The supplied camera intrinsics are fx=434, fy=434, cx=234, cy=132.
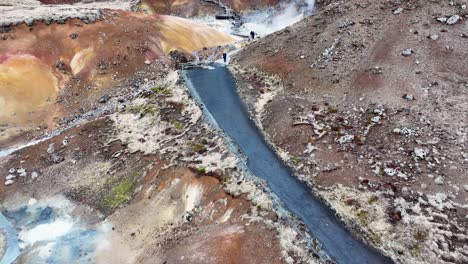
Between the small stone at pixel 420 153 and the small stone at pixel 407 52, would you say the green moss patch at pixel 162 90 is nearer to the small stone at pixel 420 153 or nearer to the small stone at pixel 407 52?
Result: the small stone at pixel 407 52

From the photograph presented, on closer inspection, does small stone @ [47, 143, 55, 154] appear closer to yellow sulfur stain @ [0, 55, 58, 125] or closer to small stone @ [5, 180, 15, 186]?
small stone @ [5, 180, 15, 186]

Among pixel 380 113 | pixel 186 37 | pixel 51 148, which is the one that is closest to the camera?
pixel 380 113

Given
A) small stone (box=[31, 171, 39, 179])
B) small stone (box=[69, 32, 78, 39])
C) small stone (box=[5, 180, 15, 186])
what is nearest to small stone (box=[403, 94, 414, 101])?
small stone (box=[31, 171, 39, 179])

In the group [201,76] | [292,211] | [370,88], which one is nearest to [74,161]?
[201,76]

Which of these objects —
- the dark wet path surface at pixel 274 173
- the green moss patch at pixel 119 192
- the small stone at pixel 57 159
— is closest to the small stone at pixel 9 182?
the small stone at pixel 57 159

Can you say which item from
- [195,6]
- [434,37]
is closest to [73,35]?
[434,37]

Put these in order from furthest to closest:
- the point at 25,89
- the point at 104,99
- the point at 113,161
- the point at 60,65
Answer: the point at 60,65 → the point at 104,99 → the point at 25,89 → the point at 113,161

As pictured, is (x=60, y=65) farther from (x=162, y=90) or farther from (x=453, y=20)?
(x=453, y=20)
